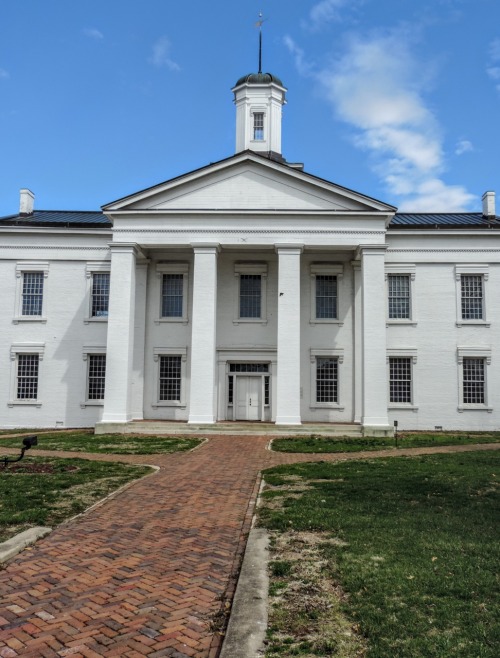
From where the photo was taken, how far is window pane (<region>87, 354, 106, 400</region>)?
27.2 meters

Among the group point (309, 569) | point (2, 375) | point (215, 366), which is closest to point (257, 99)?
point (215, 366)

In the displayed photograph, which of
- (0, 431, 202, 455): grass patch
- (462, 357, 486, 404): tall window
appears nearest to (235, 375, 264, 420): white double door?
(0, 431, 202, 455): grass patch

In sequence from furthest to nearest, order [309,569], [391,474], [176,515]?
Result: 1. [391,474]
2. [176,515]
3. [309,569]

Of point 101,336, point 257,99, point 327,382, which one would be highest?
point 257,99

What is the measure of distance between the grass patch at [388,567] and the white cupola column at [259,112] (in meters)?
24.2

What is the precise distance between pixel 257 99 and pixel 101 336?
1549 centimetres

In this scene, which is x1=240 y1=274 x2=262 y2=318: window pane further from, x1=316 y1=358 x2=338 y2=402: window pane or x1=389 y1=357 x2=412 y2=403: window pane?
x1=389 y1=357 x2=412 y2=403: window pane

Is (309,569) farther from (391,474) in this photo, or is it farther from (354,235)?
(354,235)

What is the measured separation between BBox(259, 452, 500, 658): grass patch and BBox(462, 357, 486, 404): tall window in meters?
16.5

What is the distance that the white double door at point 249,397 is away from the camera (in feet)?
87.6

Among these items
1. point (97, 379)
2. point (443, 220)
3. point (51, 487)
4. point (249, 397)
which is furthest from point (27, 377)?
point (443, 220)

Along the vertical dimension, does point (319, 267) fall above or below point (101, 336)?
above

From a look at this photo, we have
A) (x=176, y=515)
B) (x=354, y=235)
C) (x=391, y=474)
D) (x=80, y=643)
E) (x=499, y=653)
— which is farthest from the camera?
(x=354, y=235)

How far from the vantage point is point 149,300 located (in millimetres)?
27391
